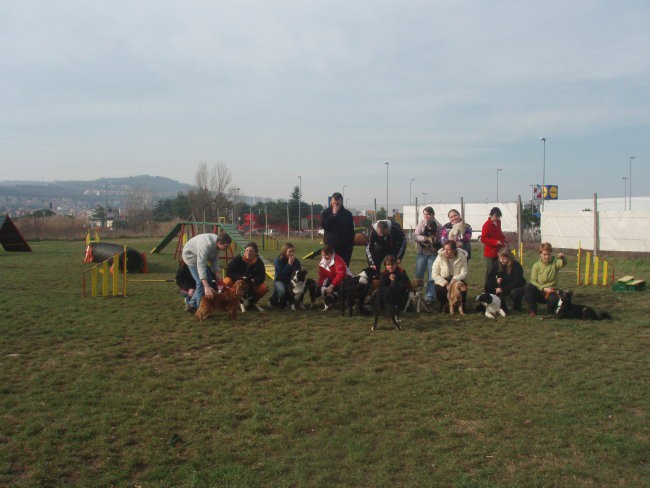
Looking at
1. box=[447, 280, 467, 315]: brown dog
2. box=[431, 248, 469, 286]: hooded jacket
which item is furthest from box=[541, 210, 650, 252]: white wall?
box=[447, 280, 467, 315]: brown dog

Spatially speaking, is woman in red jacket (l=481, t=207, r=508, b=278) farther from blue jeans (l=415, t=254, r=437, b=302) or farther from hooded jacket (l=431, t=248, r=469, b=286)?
blue jeans (l=415, t=254, r=437, b=302)

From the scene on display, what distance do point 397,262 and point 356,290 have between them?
0.72 metres

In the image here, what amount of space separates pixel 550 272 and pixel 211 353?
5.16 metres

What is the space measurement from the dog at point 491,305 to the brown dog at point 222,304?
137 inches

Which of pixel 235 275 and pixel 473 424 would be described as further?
pixel 235 275

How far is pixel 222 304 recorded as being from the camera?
774cm

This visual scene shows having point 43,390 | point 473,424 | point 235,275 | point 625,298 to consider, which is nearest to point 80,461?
point 43,390

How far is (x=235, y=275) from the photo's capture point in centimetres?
834

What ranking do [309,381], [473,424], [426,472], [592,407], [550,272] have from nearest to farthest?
[426,472], [473,424], [592,407], [309,381], [550,272]

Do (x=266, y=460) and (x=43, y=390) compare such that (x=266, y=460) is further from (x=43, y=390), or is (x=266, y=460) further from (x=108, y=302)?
(x=108, y=302)

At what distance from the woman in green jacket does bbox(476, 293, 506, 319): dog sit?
48 cm

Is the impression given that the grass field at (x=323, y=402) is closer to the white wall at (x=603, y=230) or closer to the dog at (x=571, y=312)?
the dog at (x=571, y=312)

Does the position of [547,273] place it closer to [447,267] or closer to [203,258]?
[447,267]

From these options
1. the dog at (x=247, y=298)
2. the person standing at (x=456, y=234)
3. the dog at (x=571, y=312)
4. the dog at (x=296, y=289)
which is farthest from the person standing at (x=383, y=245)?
the dog at (x=571, y=312)
